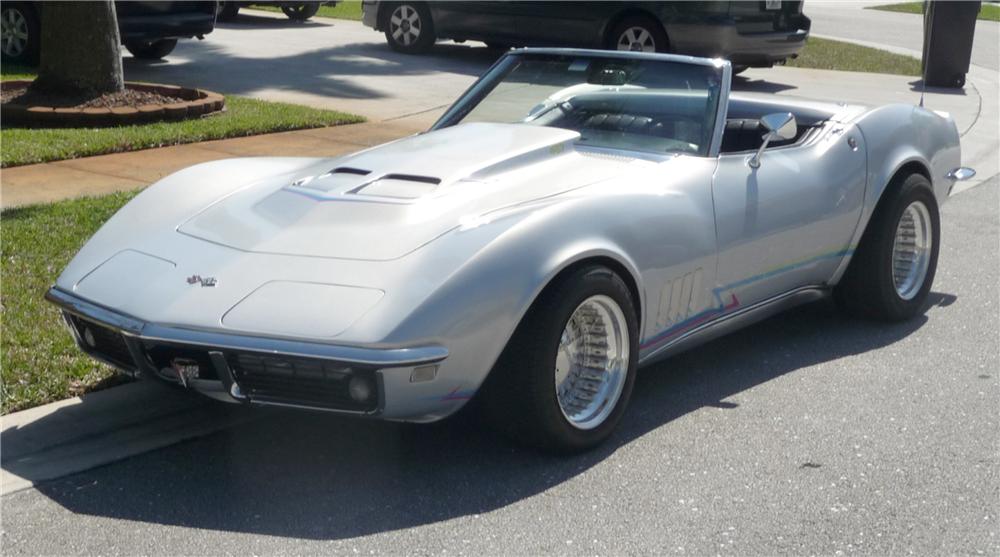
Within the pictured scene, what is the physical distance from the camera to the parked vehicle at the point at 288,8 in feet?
65.0

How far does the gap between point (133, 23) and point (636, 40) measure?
18.2 ft

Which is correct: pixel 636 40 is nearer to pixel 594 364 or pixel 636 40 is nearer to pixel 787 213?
pixel 787 213

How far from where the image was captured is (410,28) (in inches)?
663

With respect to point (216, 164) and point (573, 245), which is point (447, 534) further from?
point (216, 164)

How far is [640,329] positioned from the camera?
477 cm

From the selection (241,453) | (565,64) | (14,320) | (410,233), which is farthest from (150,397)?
(565,64)

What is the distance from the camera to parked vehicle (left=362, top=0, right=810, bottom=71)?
Result: 14539mm

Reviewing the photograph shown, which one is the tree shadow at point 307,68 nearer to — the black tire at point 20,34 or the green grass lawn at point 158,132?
the black tire at point 20,34

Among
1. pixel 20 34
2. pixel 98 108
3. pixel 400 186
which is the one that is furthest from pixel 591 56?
pixel 20 34

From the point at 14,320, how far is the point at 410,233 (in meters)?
2.16

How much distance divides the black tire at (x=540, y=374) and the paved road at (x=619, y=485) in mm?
132

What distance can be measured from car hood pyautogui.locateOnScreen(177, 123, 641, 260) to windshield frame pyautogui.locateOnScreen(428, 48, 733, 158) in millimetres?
550

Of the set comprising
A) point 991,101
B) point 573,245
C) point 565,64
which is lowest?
point 991,101

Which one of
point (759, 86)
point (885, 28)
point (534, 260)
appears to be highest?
point (534, 260)
